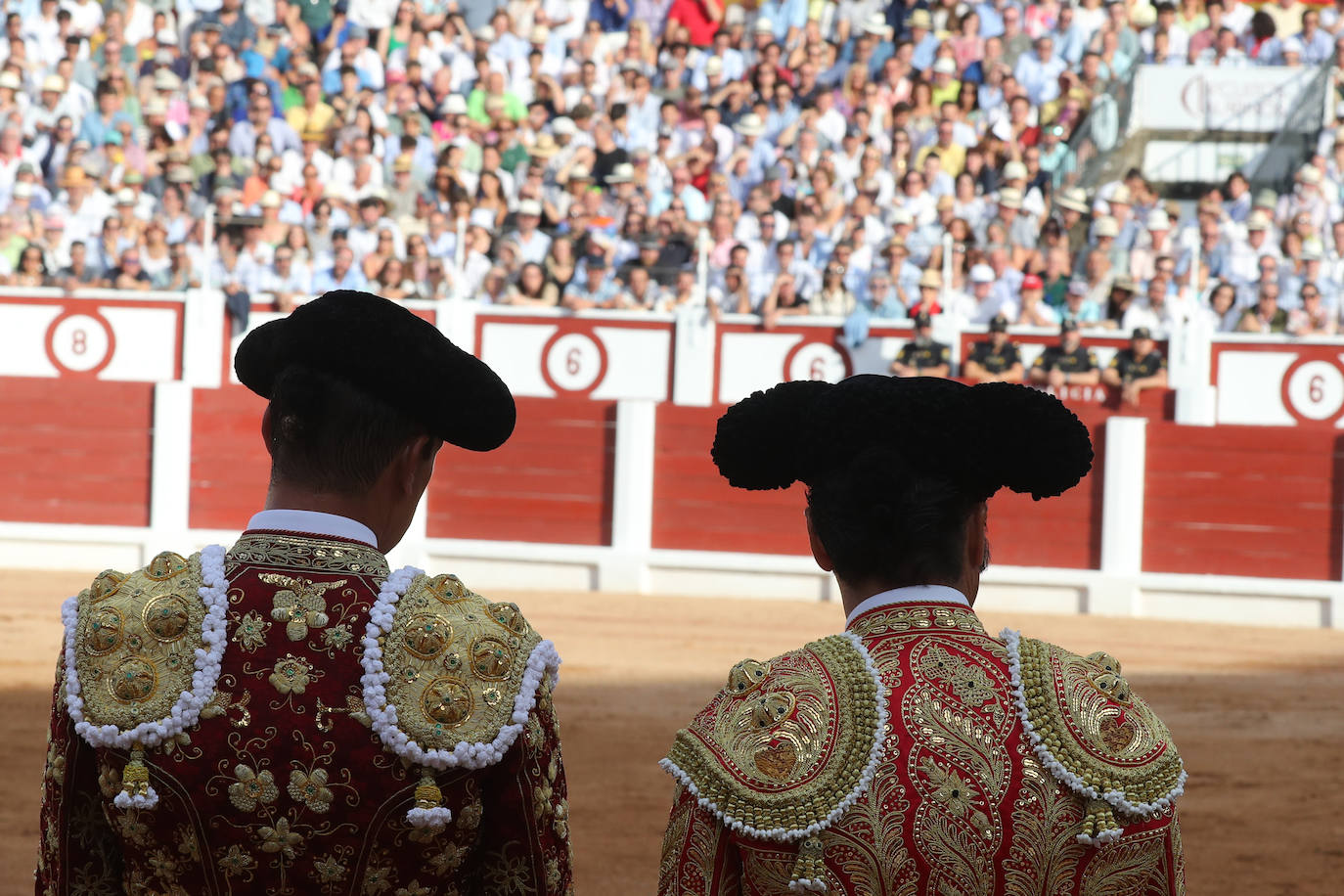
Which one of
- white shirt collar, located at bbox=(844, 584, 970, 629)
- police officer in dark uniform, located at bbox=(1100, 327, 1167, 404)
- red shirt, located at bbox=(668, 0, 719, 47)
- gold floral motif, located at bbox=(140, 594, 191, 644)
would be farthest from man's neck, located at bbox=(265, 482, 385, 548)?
red shirt, located at bbox=(668, 0, 719, 47)

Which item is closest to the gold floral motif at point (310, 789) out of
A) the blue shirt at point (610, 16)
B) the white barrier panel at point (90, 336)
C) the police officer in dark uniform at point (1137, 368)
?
the police officer in dark uniform at point (1137, 368)

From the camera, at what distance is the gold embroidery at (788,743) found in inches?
47.3

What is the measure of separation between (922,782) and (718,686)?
4.59 meters

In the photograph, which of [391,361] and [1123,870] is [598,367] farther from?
[1123,870]

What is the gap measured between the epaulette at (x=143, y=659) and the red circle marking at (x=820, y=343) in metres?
7.82

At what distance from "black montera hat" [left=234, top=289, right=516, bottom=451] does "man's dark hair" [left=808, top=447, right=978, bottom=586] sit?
0.27 metres

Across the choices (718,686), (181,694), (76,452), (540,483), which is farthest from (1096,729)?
(76,452)

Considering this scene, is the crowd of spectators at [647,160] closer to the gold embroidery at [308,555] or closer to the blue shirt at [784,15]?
the blue shirt at [784,15]

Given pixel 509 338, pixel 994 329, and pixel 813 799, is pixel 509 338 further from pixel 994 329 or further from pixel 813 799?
pixel 813 799

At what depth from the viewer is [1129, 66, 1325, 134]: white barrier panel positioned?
10.7 m

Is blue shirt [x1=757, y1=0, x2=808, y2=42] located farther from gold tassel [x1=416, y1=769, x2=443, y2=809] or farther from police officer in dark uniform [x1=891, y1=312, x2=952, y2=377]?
gold tassel [x1=416, y1=769, x2=443, y2=809]

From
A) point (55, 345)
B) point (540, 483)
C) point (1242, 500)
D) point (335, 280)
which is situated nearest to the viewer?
point (1242, 500)

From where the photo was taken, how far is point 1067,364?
848cm

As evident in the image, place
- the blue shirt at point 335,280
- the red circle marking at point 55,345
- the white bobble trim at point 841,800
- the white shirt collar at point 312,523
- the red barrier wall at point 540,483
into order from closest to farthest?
the white bobble trim at point 841,800 < the white shirt collar at point 312,523 < the red barrier wall at point 540,483 < the blue shirt at point 335,280 < the red circle marking at point 55,345
